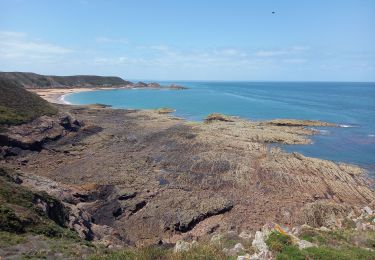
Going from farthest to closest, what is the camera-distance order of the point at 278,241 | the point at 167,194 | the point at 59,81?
1. the point at 59,81
2. the point at 167,194
3. the point at 278,241

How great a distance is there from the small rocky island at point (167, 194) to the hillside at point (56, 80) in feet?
313

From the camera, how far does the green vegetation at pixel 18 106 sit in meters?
45.6

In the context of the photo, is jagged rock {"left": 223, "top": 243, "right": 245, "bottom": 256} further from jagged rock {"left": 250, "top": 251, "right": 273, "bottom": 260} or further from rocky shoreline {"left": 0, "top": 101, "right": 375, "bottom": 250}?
rocky shoreline {"left": 0, "top": 101, "right": 375, "bottom": 250}

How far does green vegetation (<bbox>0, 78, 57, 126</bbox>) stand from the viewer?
45.6 metres

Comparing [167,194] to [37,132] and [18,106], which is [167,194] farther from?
[18,106]

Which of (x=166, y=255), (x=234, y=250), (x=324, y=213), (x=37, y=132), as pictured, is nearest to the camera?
(x=166, y=255)

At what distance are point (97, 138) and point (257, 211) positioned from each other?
94.0 ft

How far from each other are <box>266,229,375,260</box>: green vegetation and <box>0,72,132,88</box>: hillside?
423ft

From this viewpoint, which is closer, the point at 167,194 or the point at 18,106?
the point at 167,194

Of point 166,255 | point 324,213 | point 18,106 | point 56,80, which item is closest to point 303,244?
point 166,255

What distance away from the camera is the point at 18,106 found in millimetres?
50312

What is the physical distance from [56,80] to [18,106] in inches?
4715

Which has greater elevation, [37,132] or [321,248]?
[321,248]

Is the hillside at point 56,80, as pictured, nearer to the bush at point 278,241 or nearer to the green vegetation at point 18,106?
the green vegetation at point 18,106
